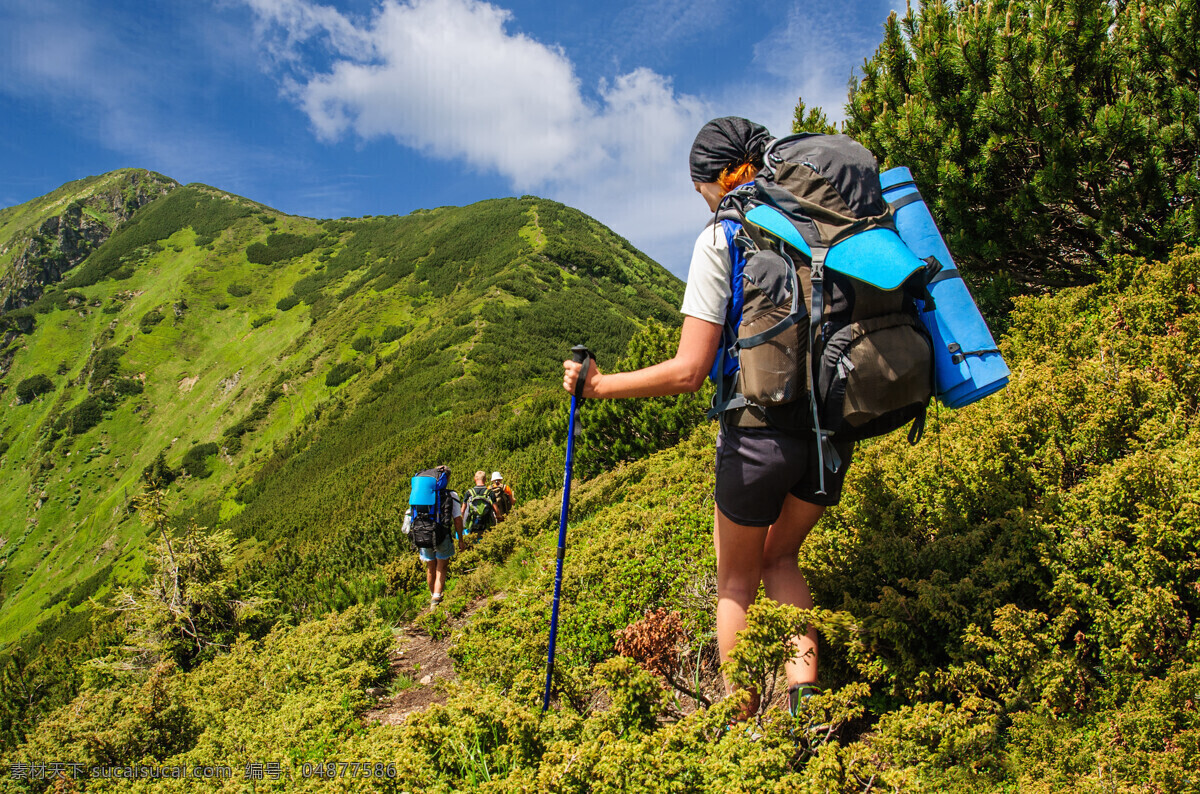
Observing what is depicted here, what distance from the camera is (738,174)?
193cm

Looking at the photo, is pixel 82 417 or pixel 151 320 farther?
pixel 151 320

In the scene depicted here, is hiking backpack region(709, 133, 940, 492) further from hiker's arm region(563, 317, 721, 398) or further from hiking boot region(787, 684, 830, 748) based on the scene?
hiking boot region(787, 684, 830, 748)

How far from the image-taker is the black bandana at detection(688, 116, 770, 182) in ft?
6.31

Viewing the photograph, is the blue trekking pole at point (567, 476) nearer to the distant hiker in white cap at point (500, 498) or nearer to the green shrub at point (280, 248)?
the distant hiker in white cap at point (500, 498)

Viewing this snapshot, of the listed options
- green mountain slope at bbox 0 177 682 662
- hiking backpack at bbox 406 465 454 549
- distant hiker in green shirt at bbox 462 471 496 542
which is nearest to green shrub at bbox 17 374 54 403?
green mountain slope at bbox 0 177 682 662

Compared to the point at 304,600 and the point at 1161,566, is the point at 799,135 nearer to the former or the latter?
the point at 1161,566

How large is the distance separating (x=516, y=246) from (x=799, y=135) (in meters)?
51.7

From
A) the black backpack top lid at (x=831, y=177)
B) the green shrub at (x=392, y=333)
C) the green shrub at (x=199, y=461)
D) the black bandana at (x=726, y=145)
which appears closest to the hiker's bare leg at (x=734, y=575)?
the black backpack top lid at (x=831, y=177)

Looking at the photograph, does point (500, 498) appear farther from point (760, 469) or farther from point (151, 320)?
point (151, 320)

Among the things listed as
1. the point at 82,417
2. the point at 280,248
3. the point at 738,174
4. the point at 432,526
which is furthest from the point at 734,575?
the point at 280,248

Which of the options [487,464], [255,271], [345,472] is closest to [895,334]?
[487,464]

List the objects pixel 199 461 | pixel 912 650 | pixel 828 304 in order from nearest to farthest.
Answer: pixel 828 304, pixel 912 650, pixel 199 461

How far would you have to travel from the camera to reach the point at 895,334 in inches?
64.6

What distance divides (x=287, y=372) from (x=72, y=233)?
79.9 metres
